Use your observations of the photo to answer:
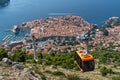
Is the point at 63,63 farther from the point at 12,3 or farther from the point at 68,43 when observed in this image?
the point at 12,3

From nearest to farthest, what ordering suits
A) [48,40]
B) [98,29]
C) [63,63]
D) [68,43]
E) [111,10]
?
[63,63]
[68,43]
[48,40]
[98,29]
[111,10]

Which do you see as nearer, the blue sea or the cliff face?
the blue sea

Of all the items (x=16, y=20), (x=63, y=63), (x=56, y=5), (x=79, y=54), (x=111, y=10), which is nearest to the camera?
(x=79, y=54)

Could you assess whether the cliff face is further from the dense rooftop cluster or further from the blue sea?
the dense rooftop cluster

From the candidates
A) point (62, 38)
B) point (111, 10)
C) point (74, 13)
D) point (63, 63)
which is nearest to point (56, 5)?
point (74, 13)

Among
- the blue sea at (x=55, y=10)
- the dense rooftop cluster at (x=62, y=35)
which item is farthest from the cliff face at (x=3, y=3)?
the dense rooftop cluster at (x=62, y=35)

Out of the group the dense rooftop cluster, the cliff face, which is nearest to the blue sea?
the cliff face

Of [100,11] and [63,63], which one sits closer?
[63,63]

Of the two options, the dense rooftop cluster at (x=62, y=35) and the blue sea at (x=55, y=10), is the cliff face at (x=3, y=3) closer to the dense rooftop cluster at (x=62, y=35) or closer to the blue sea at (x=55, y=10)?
the blue sea at (x=55, y=10)

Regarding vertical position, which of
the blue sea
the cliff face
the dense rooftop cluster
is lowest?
the dense rooftop cluster
